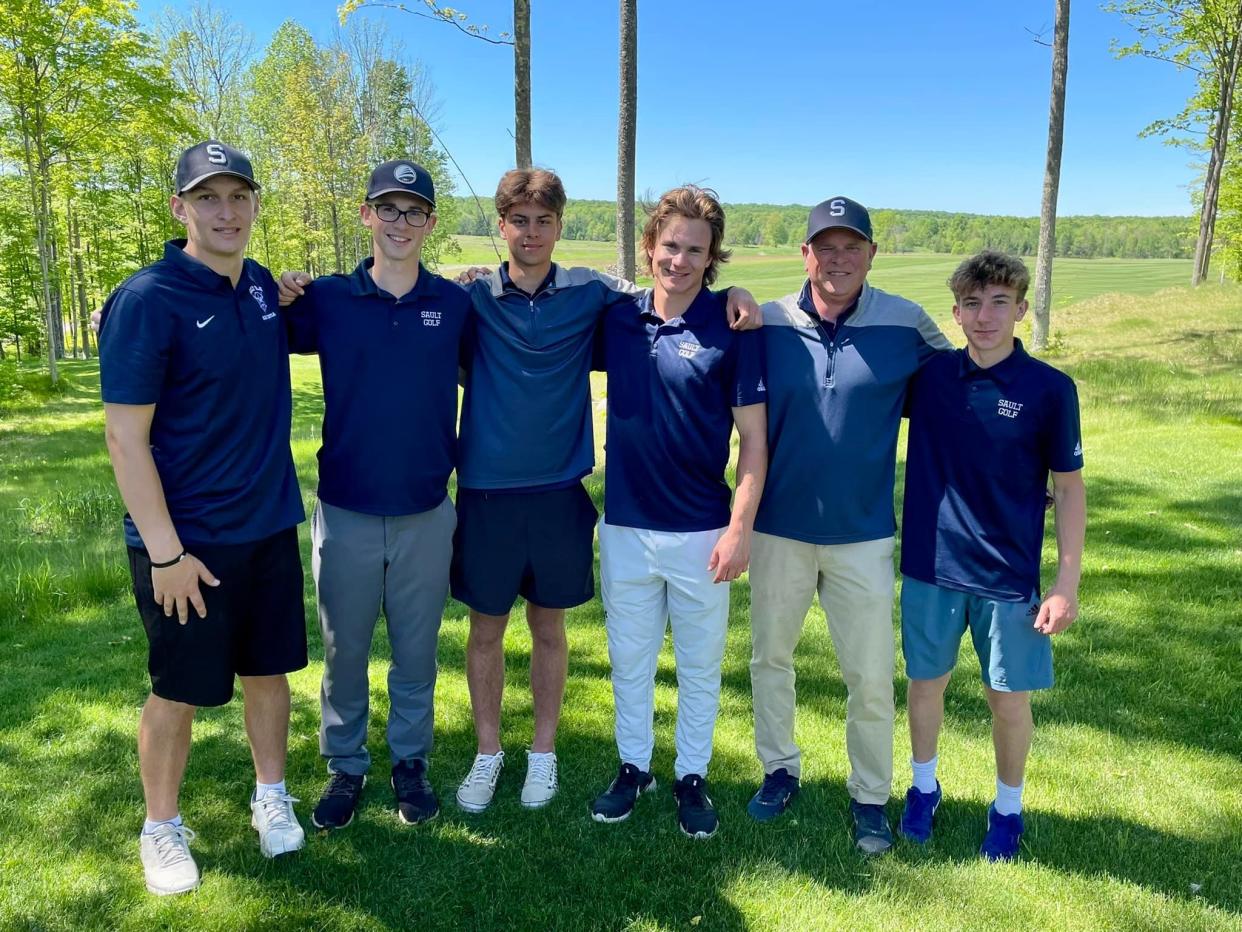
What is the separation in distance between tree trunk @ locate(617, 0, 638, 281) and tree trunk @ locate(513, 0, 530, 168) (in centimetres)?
171

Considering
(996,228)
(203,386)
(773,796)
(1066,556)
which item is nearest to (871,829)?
(773,796)

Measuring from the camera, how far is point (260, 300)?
9.96ft

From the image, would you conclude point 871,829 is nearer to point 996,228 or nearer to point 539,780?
point 539,780

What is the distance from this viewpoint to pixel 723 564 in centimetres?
321

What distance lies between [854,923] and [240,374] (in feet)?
9.19

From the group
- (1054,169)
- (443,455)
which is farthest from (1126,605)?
(1054,169)

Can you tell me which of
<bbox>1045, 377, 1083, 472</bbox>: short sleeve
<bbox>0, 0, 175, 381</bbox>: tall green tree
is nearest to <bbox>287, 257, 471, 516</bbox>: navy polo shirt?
<bbox>1045, 377, 1083, 472</bbox>: short sleeve

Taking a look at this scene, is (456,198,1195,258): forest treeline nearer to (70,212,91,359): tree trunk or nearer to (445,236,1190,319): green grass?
(445,236,1190,319): green grass

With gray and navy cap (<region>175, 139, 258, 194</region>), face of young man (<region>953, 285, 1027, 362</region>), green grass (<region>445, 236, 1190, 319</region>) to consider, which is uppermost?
green grass (<region>445, 236, 1190, 319</region>)

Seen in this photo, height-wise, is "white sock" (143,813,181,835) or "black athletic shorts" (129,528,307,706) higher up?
"black athletic shorts" (129,528,307,706)

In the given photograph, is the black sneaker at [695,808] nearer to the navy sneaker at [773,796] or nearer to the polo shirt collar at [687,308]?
the navy sneaker at [773,796]

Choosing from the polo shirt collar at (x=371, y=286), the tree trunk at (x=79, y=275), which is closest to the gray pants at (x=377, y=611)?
the polo shirt collar at (x=371, y=286)

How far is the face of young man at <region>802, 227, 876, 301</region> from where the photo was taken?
3145 millimetres

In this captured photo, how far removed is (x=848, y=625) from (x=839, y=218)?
5.10ft
